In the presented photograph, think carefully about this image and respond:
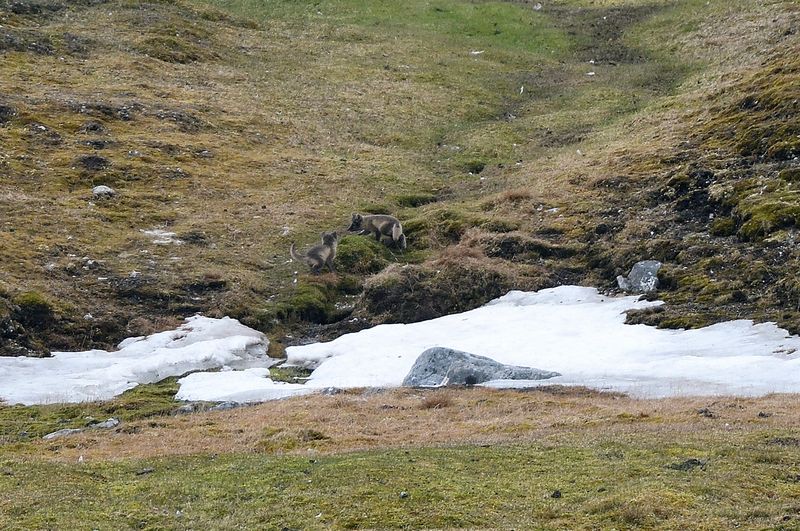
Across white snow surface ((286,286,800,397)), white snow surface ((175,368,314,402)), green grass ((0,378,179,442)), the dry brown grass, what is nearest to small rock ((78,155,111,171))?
white snow surface ((286,286,800,397))

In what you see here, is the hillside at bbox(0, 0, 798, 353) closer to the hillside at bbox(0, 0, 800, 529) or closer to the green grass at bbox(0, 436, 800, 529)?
the hillside at bbox(0, 0, 800, 529)

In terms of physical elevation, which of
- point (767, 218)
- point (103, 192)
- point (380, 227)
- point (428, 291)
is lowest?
point (428, 291)

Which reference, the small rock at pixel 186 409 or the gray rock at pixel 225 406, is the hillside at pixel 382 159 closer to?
the small rock at pixel 186 409

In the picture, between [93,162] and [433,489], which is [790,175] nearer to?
[433,489]

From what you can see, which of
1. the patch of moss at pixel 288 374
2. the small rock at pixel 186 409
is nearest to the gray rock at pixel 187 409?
the small rock at pixel 186 409

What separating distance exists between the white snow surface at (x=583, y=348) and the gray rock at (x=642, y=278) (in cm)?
87

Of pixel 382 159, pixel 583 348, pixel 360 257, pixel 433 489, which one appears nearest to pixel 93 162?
pixel 382 159

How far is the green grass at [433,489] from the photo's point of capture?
16094 millimetres

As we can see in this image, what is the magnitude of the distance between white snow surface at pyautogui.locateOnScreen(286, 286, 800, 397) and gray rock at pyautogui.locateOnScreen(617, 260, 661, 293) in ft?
2.85

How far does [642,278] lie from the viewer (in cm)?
3916

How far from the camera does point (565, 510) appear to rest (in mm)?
16344

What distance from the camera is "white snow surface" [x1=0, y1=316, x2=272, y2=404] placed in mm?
30500

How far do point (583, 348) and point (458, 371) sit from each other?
5377 mm

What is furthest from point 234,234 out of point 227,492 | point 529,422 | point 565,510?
point 565,510
